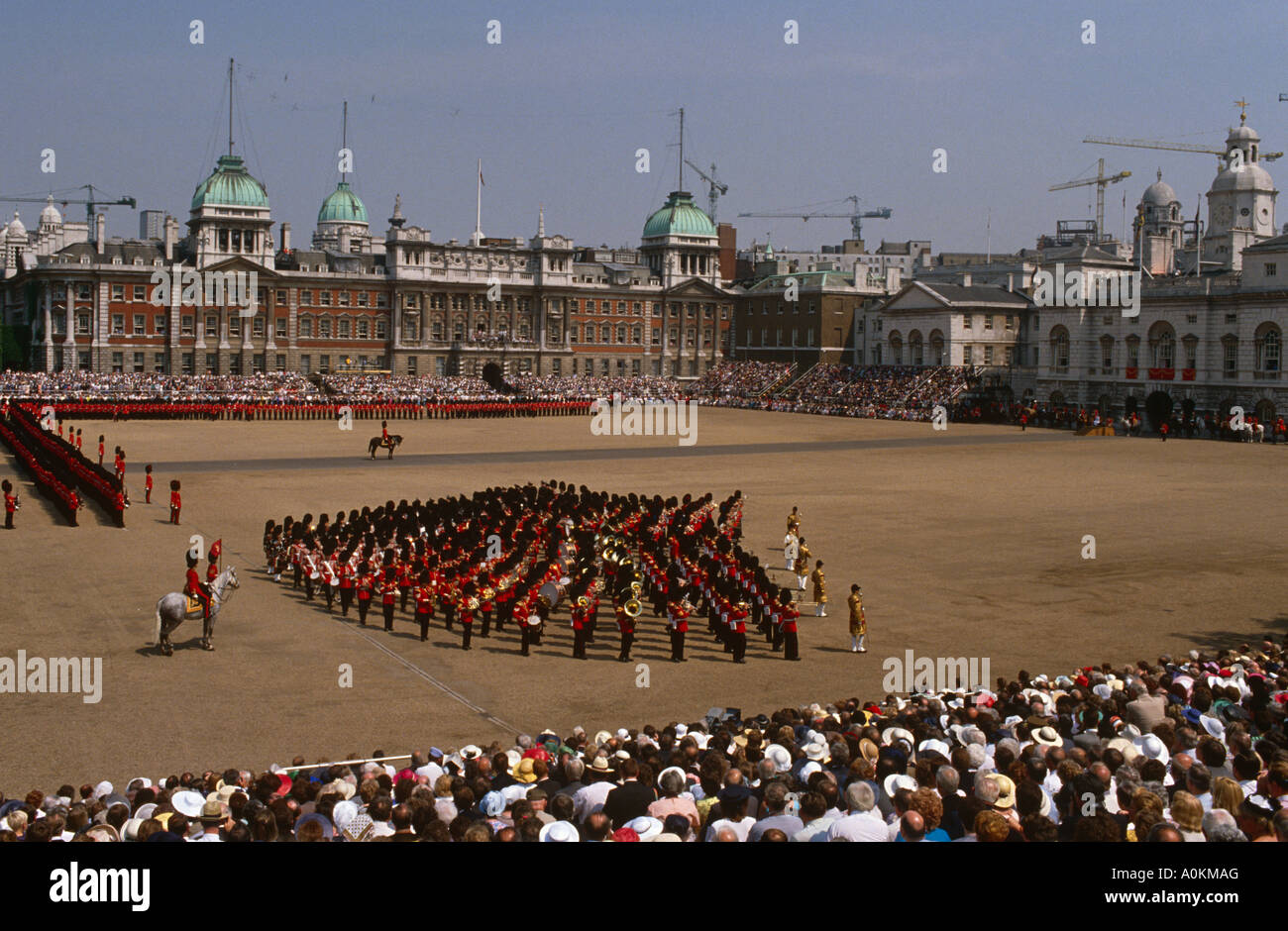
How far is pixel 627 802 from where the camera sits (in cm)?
839

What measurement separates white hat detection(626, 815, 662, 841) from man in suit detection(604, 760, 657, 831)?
219 millimetres

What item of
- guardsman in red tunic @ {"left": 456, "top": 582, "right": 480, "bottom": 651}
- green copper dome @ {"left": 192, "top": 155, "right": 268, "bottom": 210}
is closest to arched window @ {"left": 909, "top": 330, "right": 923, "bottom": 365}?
green copper dome @ {"left": 192, "top": 155, "right": 268, "bottom": 210}

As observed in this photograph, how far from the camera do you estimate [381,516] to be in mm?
25016

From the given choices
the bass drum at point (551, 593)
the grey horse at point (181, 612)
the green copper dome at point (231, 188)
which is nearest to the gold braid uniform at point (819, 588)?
the bass drum at point (551, 593)

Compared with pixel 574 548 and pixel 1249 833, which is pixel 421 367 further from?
pixel 1249 833

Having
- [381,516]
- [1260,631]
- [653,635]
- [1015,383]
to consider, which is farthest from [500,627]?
[1015,383]

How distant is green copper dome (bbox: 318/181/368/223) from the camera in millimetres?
122625

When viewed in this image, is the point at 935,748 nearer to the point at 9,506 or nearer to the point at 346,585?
the point at 346,585

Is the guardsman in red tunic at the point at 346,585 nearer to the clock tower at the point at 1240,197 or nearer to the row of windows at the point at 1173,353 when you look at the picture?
the row of windows at the point at 1173,353

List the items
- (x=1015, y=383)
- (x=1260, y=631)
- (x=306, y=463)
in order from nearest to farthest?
(x=1260, y=631) < (x=306, y=463) < (x=1015, y=383)

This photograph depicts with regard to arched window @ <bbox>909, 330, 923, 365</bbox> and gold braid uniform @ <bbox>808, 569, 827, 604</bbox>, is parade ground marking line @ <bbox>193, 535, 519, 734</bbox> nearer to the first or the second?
gold braid uniform @ <bbox>808, 569, 827, 604</bbox>

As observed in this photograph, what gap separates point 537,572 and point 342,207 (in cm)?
11072
